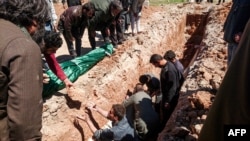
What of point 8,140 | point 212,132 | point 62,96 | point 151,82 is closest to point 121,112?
point 62,96

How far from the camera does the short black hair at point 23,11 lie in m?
1.96

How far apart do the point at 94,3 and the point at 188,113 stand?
370 centimetres

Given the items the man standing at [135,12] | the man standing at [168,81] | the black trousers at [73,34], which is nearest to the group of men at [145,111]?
the man standing at [168,81]

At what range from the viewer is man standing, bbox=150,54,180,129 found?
4988 millimetres

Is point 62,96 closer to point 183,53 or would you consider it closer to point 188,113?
point 188,113

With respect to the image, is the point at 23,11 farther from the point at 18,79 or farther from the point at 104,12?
the point at 104,12

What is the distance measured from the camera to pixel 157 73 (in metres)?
8.17

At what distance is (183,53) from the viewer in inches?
373

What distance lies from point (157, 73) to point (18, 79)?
662 cm

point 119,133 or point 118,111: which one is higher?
point 118,111

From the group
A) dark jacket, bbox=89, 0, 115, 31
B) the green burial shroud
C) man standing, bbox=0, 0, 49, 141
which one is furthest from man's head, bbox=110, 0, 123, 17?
man standing, bbox=0, 0, 49, 141

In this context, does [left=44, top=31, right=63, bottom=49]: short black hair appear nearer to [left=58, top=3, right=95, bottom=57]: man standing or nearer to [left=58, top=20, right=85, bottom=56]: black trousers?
[left=58, top=3, right=95, bottom=57]: man standing

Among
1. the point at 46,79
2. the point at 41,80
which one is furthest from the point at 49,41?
the point at 41,80

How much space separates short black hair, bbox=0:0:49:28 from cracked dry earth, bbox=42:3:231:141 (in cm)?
229
